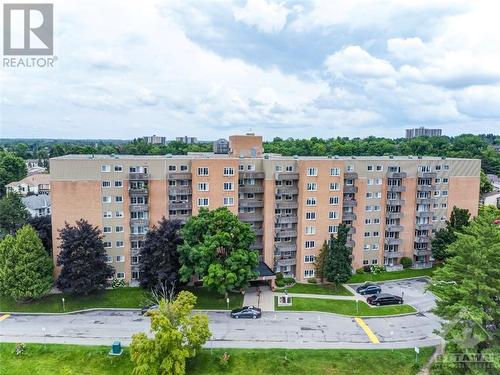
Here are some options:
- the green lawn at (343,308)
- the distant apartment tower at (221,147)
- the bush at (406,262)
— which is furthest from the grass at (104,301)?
the distant apartment tower at (221,147)

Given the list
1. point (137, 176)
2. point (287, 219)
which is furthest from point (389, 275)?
point (137, 176)

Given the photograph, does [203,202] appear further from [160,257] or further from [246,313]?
[246,313]

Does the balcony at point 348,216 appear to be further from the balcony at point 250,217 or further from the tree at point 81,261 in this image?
the tree at point 81,261

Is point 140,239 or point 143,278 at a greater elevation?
point 140,239

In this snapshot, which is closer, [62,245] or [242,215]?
Answer: [62,245]

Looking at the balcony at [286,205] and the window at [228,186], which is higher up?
the window at [228,186]

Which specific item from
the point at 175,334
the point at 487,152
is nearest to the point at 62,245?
the point at 175,334

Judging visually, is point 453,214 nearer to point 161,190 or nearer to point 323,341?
point 323,341
